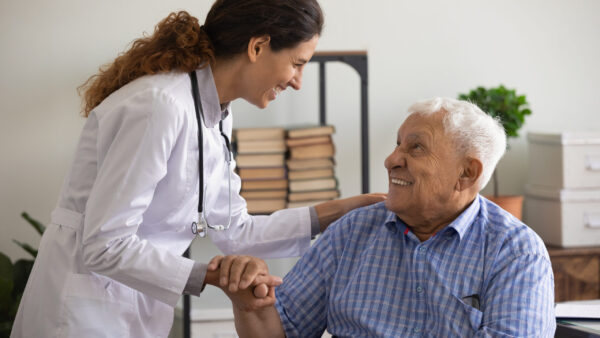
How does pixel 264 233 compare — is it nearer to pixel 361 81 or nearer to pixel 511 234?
pixel 511 234

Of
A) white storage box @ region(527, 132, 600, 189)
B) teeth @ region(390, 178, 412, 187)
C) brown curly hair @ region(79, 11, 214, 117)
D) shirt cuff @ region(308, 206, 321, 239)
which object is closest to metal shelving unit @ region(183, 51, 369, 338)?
white storage box @ region(527, 132, 600, 189)

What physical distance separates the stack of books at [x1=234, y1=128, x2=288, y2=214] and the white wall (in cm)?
36

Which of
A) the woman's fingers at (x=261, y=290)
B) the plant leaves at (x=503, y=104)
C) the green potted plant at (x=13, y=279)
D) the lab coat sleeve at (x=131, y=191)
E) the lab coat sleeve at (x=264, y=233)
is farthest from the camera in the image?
the plant leaves at (x=503, y=104)

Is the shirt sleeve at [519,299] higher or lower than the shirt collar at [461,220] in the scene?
lower

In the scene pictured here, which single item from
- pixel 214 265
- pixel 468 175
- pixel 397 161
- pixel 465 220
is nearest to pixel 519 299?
pixel 465 220

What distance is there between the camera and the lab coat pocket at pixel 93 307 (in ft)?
5.27

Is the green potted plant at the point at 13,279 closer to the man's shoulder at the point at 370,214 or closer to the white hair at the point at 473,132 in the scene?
the man's shoulder at the point at 370,214

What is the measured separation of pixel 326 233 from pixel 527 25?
202 centimetres

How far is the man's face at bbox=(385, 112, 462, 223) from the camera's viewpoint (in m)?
1.80

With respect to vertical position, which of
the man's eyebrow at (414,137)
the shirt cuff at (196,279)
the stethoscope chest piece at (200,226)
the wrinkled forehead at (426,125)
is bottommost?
the shirt cuff at (196,279)

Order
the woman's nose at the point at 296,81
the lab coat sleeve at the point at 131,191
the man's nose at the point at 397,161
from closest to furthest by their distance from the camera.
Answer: the lab coat sleeve at the point at 131,191, the woman's nose at the point at 296,81, the man's nose at the point at 397,161

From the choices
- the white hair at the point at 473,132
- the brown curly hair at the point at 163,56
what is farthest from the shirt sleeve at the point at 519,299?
the brown curly hair at the point at 163,56

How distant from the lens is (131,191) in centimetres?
148

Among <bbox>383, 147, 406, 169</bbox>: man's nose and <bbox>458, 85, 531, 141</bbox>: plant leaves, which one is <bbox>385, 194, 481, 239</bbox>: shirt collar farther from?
<bbox>458, 85, 531, 141</bbox>: plant leaves
